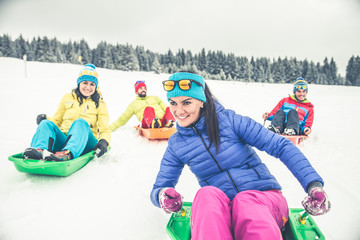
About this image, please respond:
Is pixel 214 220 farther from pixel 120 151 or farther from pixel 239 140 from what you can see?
pixel 120 151

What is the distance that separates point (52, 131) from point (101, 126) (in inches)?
29.4

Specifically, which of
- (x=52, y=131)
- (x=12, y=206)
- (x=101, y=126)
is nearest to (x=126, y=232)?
(x=12, y=206)

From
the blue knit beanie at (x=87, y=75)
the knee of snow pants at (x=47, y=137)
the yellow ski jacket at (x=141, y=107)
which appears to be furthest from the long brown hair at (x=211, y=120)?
the yellow ski jacket at (x=141, y=107)

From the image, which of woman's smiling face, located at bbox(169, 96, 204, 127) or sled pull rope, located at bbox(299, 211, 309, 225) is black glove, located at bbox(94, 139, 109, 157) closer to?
woman's smiling face, located at bbox(169, 96, 204, 127)

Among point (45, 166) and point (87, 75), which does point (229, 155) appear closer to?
point (45, 166)

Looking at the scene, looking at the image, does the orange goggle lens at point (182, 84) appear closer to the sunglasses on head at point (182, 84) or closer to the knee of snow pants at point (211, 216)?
the sunglasses on head at point (182, 84)

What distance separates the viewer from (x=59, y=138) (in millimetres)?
2934

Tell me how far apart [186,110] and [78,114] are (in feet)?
7.58

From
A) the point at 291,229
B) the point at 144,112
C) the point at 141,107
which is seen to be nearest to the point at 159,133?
the point at 144,112

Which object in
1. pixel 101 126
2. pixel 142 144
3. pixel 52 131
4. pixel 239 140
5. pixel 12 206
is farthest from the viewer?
pixel 142 144

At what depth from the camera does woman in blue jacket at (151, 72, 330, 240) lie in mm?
1293

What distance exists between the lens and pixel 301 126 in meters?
4.56

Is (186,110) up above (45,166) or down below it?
above

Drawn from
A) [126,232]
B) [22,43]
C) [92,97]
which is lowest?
[126,232]
